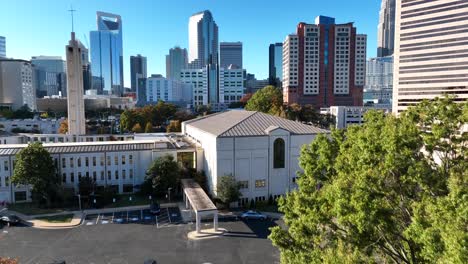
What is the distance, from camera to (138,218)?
129 feet

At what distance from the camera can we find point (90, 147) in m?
49.7

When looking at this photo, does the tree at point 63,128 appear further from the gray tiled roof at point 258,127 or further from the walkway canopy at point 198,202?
the gray tiled roof at point 258,127

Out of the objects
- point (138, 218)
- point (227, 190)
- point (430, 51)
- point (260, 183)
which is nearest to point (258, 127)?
point (260, 183)

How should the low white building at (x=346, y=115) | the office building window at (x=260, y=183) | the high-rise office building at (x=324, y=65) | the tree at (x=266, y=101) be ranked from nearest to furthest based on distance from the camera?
the office building window at (x=260, y=183)
the tree at (x=266, y=101)
the low white building at (x=346, y=115)
the high-rise office building at (x=324, y=65)

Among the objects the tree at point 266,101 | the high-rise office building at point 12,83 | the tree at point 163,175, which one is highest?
the high-rise office building at point 12,83

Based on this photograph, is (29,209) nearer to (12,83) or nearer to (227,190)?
(227,190)

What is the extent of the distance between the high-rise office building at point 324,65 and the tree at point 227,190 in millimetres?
127710

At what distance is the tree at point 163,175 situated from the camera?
45656mm

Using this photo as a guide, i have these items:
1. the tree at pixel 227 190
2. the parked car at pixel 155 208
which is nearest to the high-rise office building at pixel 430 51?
the tree at pixel 227 190

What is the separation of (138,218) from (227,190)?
1147 centimetres

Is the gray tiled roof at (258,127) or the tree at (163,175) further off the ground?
the gray tiled roof at (258,127)

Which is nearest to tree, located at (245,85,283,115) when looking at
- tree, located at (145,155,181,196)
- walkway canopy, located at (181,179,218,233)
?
tree, located at (145,155,181,196)

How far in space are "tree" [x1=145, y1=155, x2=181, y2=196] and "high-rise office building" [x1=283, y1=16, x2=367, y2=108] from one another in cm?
12574

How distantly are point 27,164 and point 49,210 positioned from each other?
6.54 metres
